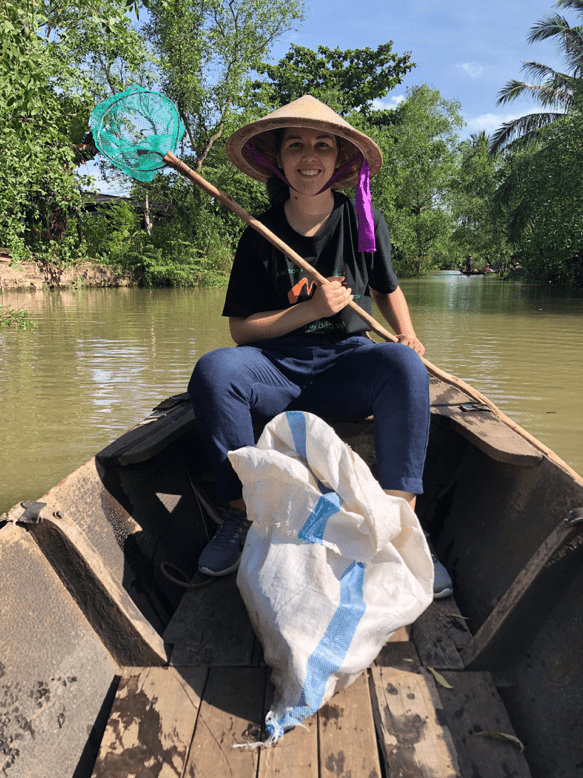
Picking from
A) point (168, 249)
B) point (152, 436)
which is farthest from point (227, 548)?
point (168, 249)

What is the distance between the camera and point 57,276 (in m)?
18.3

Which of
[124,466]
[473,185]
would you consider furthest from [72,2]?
[473,185]

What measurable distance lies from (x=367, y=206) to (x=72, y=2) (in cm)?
734

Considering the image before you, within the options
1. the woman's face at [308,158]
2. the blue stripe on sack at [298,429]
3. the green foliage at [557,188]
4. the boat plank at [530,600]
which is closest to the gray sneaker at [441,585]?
the boat plank at [530,600]

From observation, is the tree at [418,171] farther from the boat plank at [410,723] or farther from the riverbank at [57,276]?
the boat plank at [410,723]

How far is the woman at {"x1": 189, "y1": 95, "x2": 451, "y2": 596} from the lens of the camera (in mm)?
1749

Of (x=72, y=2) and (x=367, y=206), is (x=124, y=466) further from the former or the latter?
(x=72, y=2)

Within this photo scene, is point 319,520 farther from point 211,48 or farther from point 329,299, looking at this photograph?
point 211,48

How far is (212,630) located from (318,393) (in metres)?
0.87

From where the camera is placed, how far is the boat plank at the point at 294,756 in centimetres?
113

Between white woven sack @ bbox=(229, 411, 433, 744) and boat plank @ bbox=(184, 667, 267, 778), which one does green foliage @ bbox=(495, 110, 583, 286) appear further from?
boat plank @ bbox=(184, 667, 267, 778)

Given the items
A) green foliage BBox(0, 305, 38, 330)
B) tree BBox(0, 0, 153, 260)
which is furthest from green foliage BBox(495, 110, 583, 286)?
green foliage BBox(0, 305, 38, 330)

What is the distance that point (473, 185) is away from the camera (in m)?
29.1

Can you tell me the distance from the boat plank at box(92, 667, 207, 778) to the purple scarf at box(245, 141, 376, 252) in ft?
5.05
